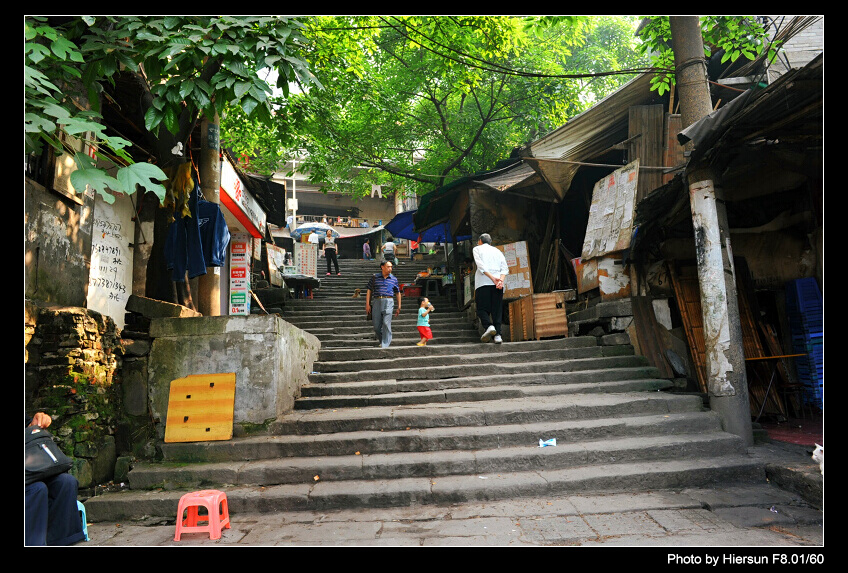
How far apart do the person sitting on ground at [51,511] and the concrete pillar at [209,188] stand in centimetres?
284

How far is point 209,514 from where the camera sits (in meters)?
4.02

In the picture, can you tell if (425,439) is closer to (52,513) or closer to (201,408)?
(201,408)

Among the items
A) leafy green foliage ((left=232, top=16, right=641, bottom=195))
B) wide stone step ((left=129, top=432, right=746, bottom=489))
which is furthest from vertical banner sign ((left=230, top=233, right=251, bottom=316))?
wide stone step ((left=129, top=432, right=746, bottom=489))

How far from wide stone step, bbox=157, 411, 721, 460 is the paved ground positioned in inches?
34.5

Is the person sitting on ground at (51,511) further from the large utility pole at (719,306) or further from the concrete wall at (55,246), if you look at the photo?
the large utility pole at (719,306)

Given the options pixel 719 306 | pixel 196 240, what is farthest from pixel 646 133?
pixel 196 240

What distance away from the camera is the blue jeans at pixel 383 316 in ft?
29.0

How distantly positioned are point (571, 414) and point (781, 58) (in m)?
8.24

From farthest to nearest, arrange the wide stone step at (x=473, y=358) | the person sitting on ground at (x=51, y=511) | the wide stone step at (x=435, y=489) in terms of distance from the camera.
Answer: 1. the wide stone step at (x=473, y=358)
2. the wide stone step at (x=435, y=489)
3. the person sitting on ground at (x=51, y=511)

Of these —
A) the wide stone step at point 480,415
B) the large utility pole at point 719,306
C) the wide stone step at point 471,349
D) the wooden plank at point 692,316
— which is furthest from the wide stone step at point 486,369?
the large utility pole at point 719,306

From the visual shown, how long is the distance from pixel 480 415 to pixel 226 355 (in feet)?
9.65

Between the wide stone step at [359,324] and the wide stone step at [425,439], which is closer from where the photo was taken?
the wide stone step at [425,439]

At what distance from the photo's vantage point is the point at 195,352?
18.8 feet
